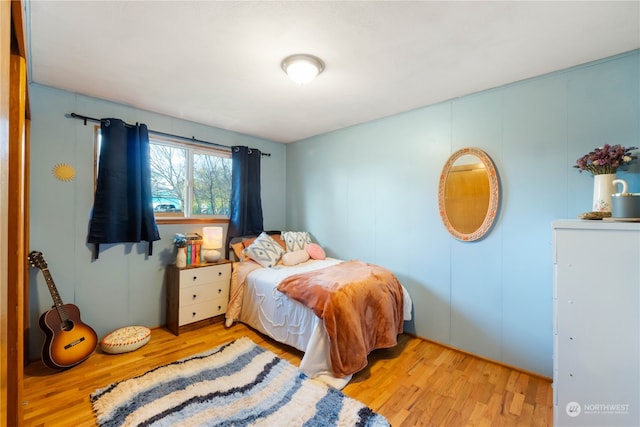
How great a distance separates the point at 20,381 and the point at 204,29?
2.07 m

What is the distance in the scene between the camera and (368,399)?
187cm

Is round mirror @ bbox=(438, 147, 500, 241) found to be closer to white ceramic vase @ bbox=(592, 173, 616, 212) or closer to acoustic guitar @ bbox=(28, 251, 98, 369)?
white ceramic vase @ bbox=(592, 173, 616, 212)

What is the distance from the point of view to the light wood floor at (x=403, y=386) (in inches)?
67.2

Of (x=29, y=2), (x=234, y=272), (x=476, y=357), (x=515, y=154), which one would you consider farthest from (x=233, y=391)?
(x=515, y=154)

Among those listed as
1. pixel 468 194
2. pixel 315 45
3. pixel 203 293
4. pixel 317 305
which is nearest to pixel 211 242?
pixel 203 293

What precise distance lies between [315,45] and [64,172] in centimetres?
251

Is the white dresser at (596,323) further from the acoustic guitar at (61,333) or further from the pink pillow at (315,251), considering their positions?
the acoustic guitar at (61,333)

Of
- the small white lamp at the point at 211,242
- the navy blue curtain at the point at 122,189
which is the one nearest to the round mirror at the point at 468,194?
the small white lamp at the point at 211,242

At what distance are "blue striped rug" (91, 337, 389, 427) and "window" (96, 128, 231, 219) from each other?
5.62ft

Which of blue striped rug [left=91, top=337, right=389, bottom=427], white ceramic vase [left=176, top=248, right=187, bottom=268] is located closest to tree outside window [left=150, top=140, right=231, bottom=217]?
white ceramic vase [left=176, top=248, right=187, bottom=268]

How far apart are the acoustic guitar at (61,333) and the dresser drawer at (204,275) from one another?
83 centimetres

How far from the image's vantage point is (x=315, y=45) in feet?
5.78

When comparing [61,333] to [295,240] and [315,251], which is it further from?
[315,251]

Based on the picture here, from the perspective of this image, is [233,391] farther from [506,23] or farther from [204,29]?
[506,23]
